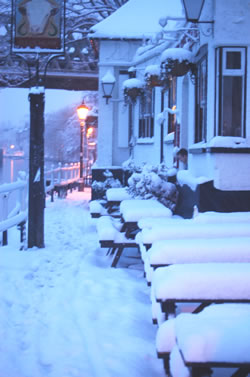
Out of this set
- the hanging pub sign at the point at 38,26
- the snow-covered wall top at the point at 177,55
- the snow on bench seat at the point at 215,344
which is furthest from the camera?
the hanging pub sign at the point at 38,26

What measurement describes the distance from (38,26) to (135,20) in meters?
8.81

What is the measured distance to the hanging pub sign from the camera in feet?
25.7

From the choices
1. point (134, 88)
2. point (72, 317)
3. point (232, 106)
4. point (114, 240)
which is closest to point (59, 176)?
point (134, 88)

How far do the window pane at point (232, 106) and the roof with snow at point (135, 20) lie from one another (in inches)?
354

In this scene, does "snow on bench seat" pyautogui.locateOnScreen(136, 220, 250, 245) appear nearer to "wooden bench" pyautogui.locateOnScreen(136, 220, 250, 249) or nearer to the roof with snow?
"wooden bench" pyautogui.locateOnScreen(136, 220, 250, 249)

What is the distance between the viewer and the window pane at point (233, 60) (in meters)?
6.69

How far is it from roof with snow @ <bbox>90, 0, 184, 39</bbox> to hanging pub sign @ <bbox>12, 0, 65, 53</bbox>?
25.0ft

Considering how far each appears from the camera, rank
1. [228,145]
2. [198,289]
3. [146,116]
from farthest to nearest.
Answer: [146,116]
[228,145]
[198,289]

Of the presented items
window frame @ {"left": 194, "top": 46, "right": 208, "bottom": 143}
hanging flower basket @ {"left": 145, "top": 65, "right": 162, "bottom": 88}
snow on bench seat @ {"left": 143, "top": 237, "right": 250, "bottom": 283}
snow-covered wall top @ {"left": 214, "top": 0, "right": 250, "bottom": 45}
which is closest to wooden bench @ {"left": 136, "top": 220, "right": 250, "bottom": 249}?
snow on bench seat @ {"left": 143, "top": 237, "right": 250, "bottom": 283}

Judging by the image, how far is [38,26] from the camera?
7.87 metres

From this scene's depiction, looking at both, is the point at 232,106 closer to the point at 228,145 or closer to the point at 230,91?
the point at 230,91

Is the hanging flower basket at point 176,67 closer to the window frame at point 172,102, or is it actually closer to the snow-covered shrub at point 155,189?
the snow-covered shrub at point 155,189

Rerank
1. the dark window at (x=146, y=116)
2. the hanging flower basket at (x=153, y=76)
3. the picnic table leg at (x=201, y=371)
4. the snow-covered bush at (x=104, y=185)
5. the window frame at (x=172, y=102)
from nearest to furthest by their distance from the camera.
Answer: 1. the picnic table leg at (x=201, y=371)
2. the hanging flower basket at (x=153, y=76)
3. the window frame at (x=172, y=102)
4. the dark window at (x=146, y=116)
5. the snow-covered bush at (x=104, y=185)

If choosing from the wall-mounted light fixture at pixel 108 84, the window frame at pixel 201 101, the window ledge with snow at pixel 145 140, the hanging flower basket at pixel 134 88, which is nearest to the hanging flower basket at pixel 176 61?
the window frame at pixel 201 101
